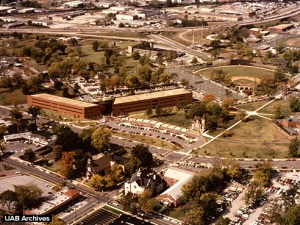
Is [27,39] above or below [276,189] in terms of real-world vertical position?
above

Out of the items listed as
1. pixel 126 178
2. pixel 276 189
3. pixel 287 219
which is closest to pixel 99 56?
pixel 126 178

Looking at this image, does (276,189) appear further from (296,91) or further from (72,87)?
(72,87)

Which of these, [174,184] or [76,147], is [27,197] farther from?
[174,184]

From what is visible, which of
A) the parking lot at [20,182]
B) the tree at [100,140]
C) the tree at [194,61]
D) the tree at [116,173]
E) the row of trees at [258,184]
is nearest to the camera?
the row of trees at [258,184]

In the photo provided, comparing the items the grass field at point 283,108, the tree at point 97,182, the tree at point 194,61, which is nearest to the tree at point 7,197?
the tree at point 97,182

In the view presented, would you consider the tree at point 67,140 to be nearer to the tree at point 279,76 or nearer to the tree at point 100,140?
the tree at point 100,140

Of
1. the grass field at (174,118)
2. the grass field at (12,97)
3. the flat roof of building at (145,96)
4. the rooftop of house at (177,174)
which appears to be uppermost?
the flat roof of building at (145,96)

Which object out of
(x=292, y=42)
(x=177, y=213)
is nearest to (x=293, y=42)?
(x=292, y=42)
